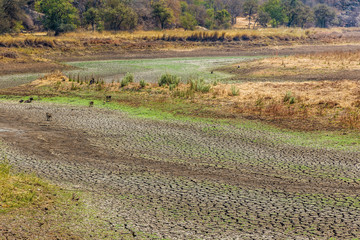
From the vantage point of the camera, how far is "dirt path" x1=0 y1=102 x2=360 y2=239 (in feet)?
27.9

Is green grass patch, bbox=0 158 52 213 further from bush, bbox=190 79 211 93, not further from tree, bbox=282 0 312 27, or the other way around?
tree, bbox=282 0 312 27

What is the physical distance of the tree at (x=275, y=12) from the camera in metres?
98.5

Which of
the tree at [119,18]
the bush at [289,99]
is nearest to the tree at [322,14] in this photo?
the tree at [119,18]

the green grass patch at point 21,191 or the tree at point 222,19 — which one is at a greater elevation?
the tree at point 222,19

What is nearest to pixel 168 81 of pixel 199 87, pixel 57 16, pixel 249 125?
pixel 199 87

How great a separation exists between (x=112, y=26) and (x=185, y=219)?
63904 mm

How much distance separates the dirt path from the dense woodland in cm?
4182

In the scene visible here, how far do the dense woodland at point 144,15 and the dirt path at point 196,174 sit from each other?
1646 inches

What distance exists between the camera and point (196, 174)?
11508 mm

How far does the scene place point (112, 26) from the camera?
69.4m

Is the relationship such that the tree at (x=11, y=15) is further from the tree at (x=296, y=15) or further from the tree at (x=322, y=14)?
the tree at (x=322, y=14)

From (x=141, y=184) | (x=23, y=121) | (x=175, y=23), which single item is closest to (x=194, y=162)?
(x=141, y=184)

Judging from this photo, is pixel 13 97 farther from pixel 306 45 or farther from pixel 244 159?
pixel 306 45

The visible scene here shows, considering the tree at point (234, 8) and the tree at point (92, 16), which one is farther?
the tree at point (234, 8)
